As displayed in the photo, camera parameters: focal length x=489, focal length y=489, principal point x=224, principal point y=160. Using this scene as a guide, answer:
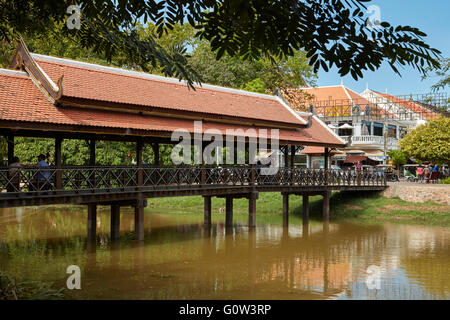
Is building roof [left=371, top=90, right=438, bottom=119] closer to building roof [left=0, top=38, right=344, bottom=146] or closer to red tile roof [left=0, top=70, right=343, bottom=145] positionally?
building roof [left=0, top=38, right=344, bottom=146]

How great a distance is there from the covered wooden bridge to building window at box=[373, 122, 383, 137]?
17.9m

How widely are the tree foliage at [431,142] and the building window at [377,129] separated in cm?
812

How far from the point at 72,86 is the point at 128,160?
13.2 meters

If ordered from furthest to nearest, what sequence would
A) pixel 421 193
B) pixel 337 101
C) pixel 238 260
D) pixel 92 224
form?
pixel 337 101 → pixel 421 193 → pixel 92 224 → pixel 238 260

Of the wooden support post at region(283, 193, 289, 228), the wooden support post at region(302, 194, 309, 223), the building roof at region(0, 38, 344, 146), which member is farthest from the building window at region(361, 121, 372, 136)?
the building roof at region(0, 38, 344, 146)

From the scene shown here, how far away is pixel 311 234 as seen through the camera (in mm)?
18359

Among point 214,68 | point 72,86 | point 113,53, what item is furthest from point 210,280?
point 214,68

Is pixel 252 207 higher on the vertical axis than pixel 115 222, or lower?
higher

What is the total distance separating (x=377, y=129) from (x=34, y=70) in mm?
30092

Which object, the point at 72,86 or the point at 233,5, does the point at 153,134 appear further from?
the point at 233,5

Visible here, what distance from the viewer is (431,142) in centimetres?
2814

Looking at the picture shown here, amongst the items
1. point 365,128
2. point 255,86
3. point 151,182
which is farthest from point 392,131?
point 151,182

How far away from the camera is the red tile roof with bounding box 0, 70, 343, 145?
39.4 ft

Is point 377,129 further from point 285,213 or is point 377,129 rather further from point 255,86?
point 285,213
